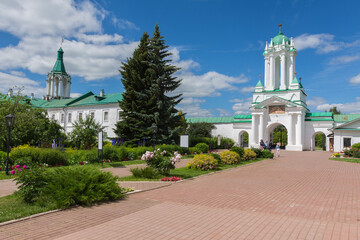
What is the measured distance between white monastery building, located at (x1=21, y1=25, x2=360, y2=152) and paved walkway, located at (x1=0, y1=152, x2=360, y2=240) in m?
31.2

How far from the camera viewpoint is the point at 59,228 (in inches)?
197

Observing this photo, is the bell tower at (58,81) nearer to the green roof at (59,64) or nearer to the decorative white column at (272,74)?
the green roof at (59,64)

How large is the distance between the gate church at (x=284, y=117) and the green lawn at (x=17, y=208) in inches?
1509

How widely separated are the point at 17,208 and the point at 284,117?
145 ft

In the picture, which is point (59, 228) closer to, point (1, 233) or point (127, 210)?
point (1, 233)

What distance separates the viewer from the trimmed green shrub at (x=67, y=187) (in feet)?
21.5

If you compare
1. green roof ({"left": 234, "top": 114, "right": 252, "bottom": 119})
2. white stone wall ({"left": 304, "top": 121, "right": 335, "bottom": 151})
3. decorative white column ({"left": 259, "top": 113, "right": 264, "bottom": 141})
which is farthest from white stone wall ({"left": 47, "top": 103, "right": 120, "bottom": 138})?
white stone wall ({"left": 304, "top": 121, "right": 335, "bottom": 151})

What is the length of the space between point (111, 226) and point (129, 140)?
19.6 metres

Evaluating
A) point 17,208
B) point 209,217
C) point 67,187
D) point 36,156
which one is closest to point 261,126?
point 36,156

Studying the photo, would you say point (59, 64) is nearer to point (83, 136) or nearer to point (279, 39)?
point (83, 136)

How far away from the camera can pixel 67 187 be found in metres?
6.73

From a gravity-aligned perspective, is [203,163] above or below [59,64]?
below

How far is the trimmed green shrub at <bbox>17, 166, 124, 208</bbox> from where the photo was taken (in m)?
6.54

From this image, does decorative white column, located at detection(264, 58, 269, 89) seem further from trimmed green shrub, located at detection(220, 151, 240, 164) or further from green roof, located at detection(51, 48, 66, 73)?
green roof, located at detection(51, 48, 66, 73)
